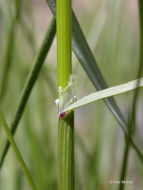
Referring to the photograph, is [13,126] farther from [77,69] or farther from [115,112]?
[77,69]

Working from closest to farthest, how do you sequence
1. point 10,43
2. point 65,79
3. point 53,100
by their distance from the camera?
point 65,79
point 10,43
point 53,100

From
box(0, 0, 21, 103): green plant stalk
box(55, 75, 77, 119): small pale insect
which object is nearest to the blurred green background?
box(0, 0, 21, 103): green plant stalk

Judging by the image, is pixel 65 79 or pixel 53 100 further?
pixel 53 100

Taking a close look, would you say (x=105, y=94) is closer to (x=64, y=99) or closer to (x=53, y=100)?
(x=64, y=99)

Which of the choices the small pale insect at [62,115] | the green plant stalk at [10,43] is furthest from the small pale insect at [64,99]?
the green plant stalk at [10,43]

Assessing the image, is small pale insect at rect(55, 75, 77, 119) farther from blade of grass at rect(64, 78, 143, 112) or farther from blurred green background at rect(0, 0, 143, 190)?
blurred green background at rect(0, 0, 143, 190)

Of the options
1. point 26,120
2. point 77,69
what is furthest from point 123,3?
point 26,120

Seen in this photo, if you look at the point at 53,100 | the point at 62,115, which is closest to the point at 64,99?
the point at 62,115

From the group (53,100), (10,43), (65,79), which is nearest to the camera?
(65,79)
